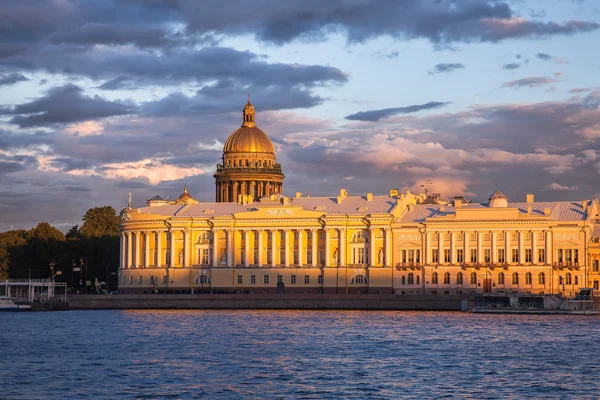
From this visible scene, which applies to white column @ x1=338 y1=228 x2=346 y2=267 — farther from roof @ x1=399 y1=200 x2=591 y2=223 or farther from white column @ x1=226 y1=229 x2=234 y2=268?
white column @ x1=226 y1=229 x2=234 y2=268

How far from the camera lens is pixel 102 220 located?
144m

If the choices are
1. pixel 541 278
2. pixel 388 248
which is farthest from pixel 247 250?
pixel 541 278

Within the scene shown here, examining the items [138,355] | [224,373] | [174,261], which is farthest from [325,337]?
[174,261]

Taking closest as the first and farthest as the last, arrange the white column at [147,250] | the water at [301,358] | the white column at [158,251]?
the water at [301,358] → the white column at [158,251] → the white column at [147,250]

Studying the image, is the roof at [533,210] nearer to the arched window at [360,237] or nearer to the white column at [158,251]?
the arched window at [360,237]

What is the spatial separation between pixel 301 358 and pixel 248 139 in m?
89.4

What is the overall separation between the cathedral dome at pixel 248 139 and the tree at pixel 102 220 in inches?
556

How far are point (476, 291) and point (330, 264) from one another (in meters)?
13.6

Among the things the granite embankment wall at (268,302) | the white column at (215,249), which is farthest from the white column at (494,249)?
the white column at (215,249)

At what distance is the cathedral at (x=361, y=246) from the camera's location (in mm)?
106500

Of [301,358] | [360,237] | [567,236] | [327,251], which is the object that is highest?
[360,237]

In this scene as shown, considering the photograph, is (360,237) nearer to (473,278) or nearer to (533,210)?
(473,278)

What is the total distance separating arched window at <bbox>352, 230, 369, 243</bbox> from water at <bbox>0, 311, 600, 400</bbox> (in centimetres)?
2745

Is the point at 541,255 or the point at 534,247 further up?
the point at 534,247
